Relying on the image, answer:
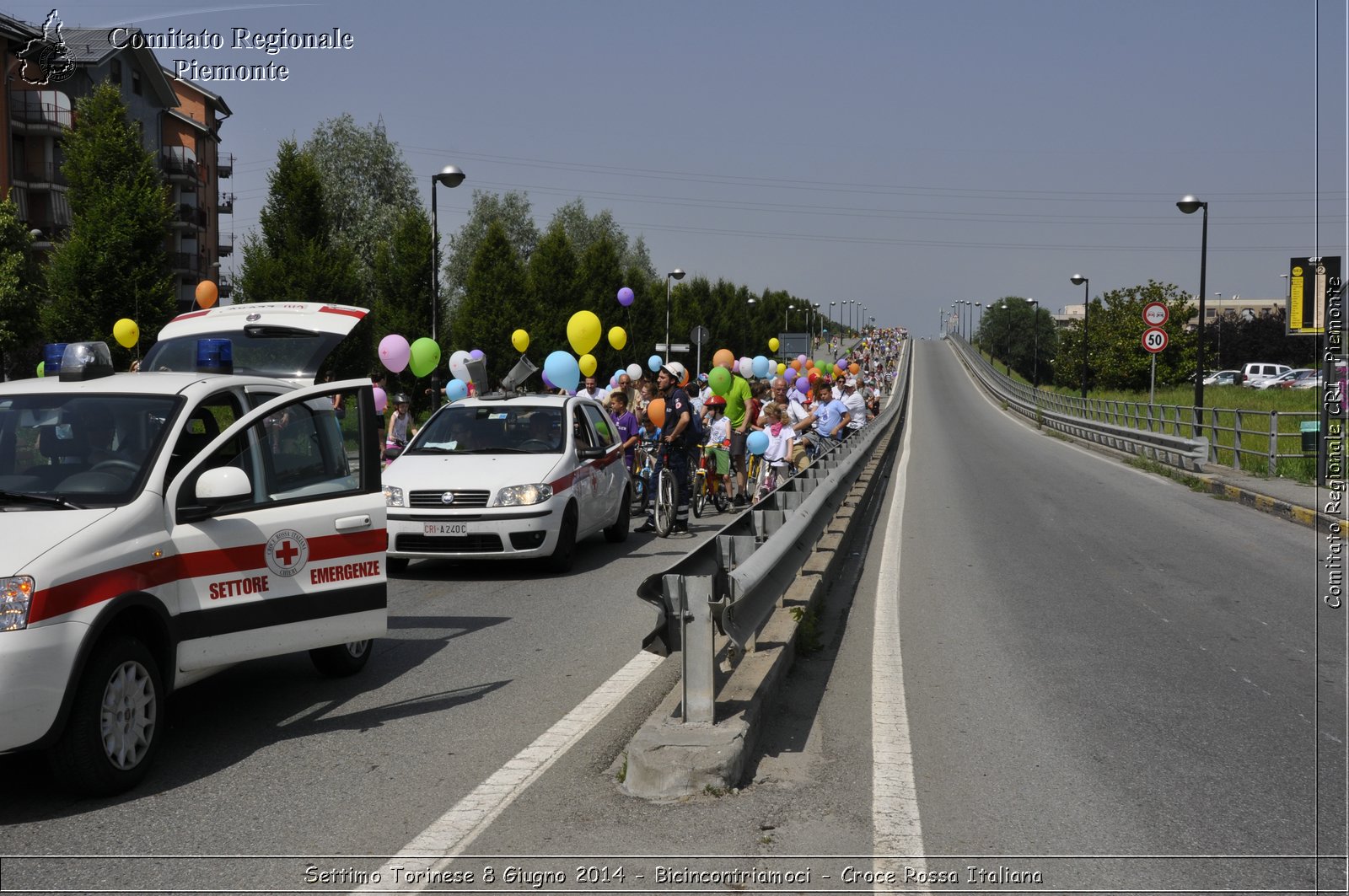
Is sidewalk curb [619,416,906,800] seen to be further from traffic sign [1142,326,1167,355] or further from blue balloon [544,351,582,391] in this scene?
traffic sign [1142,326,1167,355]

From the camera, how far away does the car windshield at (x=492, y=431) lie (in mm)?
12047

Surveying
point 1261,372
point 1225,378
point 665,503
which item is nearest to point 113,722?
point 665,503

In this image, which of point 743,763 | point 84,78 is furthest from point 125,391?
point 84,78

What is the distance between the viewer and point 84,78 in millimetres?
55219

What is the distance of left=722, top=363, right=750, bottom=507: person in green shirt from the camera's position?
58.0 feet

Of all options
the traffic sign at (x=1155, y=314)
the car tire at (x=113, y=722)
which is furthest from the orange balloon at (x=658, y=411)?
the traffic sign at (x=1155, y=314)

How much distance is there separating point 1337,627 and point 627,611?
521cm

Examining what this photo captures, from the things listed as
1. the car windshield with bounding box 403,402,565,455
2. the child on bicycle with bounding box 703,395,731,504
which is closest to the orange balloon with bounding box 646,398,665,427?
the child on bicycle with bounding box 703,395,731,504

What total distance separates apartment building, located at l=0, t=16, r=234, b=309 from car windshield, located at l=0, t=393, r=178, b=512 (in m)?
37.2

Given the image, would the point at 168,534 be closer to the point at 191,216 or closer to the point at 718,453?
the point at 718,453

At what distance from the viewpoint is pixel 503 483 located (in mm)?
10961

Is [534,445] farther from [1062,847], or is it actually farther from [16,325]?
[16,325]

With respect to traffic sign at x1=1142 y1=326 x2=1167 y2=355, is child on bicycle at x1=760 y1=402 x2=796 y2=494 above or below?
below

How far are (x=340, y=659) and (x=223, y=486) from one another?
189 centimetres
